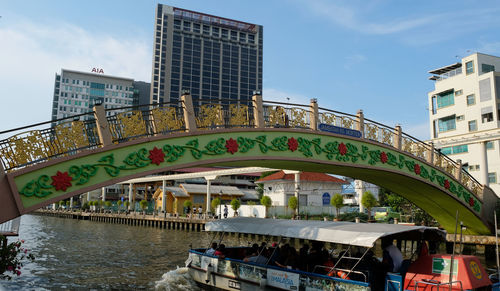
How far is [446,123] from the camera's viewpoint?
4359 centimetres

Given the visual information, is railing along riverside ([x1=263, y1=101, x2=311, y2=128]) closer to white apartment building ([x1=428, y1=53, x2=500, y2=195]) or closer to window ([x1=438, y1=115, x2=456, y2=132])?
white apartment building ([x1=428, y1=53, x2=500, y2=195])

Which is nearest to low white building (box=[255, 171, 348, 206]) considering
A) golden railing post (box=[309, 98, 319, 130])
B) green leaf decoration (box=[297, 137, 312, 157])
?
golden railing post (box=[309, 98, 319, 130])

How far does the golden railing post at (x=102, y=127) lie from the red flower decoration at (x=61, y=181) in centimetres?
125

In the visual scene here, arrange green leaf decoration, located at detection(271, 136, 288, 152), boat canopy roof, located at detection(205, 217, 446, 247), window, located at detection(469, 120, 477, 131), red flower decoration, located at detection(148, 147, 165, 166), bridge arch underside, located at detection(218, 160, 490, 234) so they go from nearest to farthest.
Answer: boat canopy roof, located at detection(205, 217, 446, 247) → red flower decoration, located at detection(148, 147, 165, 166) → green leaf decoration, located at detection(271, 136, 288, 152) → bridge arch underside, located at detection(218, 160, 490, 234) → window, located at detection(469, 120, 477, 131)

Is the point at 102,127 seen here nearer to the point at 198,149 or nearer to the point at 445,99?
the point at 198,149

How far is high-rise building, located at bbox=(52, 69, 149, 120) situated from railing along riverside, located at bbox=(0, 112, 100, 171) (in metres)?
104

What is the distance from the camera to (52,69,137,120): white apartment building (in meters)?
111

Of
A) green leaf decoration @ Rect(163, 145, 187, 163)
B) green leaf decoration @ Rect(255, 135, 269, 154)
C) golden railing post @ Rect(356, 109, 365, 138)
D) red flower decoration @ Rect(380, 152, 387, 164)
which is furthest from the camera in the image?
red flower decoration @ Rect(380, 152, 387, 164)

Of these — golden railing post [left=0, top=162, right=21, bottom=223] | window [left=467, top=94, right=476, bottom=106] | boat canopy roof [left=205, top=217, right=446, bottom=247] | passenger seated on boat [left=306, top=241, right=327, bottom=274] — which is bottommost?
passenger seated on boat [left=306, top=241, right=327, bottom=274]

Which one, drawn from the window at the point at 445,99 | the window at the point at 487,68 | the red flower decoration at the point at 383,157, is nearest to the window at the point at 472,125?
the window at the point at 445,99

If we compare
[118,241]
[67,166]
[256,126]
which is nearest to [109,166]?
[67,166]

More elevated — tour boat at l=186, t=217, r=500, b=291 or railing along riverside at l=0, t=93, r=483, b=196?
railing along riverside at l=0, t=93, r=483, b=196

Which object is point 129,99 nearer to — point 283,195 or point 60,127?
point 283,195

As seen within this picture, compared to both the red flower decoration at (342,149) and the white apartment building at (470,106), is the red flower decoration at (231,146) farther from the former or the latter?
the white apartment building at (470,106)
